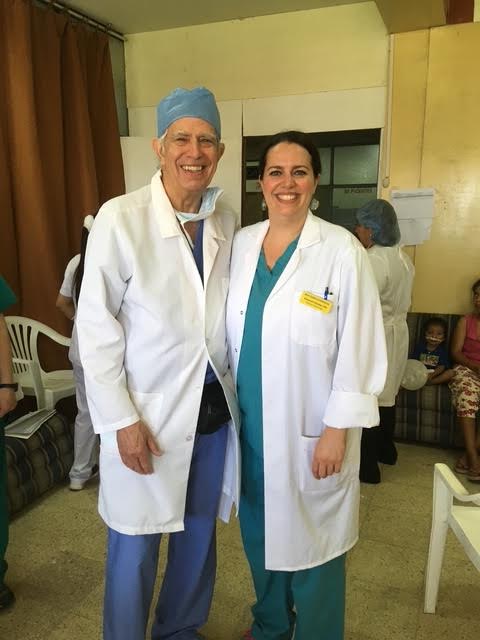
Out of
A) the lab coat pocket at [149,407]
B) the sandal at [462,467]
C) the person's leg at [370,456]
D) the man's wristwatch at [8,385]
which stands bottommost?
the sandal at [462,467]

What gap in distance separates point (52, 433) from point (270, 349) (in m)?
1.74

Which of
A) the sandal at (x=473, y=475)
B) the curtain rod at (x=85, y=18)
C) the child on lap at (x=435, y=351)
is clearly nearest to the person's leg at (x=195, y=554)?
the sandal at (x=473, y=475)

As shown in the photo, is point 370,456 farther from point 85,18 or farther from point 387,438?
point 85,18

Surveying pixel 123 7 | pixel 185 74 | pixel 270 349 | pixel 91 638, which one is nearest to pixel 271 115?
pixel 185 74

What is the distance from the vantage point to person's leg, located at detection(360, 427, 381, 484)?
265 cm

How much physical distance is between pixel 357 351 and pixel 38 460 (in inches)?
74.1

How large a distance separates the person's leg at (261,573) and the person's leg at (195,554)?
9cm

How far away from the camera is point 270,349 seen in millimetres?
1263

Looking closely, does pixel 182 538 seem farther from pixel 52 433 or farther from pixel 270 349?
pixel 52 433

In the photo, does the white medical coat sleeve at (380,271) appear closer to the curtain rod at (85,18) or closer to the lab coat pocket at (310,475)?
the lab coat pocket at (310,475)

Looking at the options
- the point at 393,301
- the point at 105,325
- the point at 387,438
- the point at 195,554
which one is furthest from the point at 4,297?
the point at 387,438

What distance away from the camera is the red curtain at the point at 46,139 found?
2834 mm

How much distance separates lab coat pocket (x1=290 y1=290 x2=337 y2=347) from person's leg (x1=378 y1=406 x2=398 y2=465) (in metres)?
1.77

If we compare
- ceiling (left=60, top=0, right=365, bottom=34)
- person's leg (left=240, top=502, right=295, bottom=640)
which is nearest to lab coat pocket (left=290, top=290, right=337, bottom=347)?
person's leg (left=240, top=502, right=295, bottom=640)
